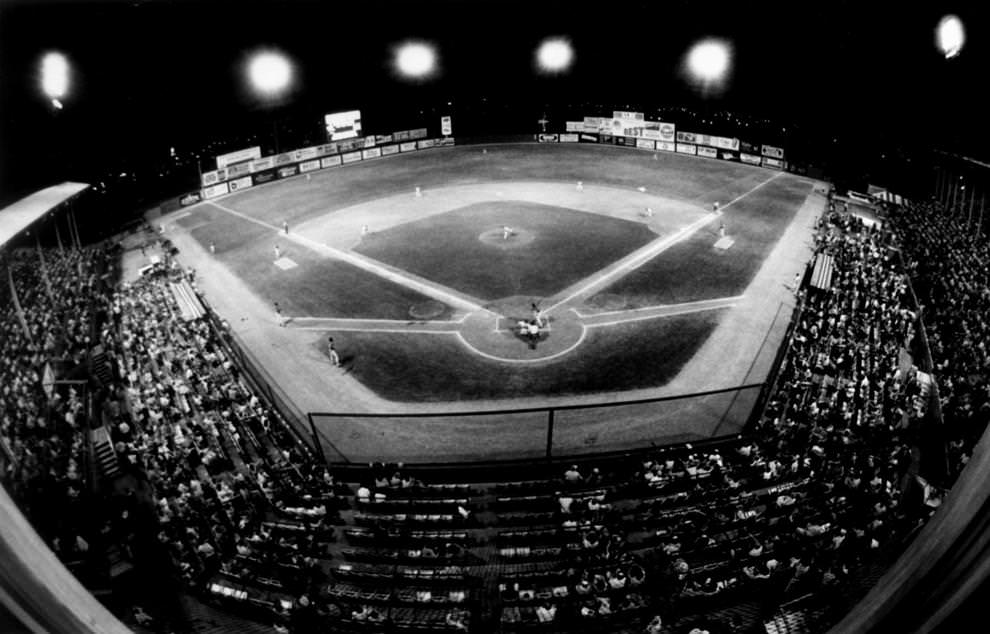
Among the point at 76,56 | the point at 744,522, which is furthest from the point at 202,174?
the point at 744,522

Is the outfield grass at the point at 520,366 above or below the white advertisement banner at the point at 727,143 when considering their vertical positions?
below

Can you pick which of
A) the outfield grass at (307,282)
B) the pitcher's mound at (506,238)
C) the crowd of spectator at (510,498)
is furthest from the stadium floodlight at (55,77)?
the pitcher's mound at (506,238)

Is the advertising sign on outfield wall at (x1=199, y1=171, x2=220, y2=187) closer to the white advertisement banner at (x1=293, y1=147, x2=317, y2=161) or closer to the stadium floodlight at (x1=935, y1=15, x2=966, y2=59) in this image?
the white advertisement banner at (x1=293, y1=147, x2=317, y2=161)

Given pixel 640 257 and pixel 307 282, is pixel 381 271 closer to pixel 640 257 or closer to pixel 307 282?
pixel 307 282

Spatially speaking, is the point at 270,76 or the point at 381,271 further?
the point at 270,76

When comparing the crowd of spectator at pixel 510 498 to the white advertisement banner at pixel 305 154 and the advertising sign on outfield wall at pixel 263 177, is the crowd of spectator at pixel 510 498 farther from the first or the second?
the white advertisement banner at pixel 305 154

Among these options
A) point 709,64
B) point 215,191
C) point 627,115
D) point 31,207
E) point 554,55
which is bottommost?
point 215,191

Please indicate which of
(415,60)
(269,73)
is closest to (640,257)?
(415,60)
